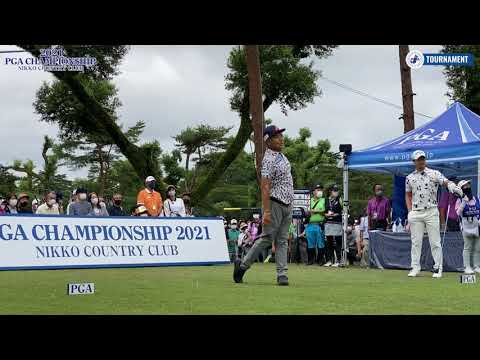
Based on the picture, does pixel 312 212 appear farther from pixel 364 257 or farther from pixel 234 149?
pixel 234 149

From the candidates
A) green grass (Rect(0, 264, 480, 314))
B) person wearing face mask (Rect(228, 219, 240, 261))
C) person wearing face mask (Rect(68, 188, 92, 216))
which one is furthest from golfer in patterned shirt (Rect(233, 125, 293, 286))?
person wearing face mask (Rect(228, 219, 240, 261))

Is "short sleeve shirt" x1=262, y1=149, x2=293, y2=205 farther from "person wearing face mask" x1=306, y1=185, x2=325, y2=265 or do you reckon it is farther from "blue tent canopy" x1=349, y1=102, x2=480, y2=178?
"person wearing face mask" x1=306, y1=185, x2=325, y2=265

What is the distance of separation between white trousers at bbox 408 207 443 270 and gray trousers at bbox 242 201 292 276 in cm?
315

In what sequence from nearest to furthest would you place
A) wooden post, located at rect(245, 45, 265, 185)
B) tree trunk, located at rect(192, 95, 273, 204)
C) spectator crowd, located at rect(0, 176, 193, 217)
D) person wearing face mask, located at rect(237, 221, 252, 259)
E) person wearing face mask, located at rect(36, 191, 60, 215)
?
1. spectator crowd, located at rect(0, 176, 193, 217)
2. person wearing face mask, located at rect(36, 191, 60, 215)
3. person wearing face mask, located at rect(237, 221, 252, 259)
4. wooden post, located at rect(245, 45, 265, 185)
5. tree trunk, located at rect(192, 95, 273, 204)

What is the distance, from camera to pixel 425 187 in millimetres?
12250

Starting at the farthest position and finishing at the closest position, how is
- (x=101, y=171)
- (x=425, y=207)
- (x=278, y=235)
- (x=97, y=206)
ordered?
1. (x=101, y=171)
2. (x=97, y=206)
3. (x=425, y=207)
4. (x=278, y=235)

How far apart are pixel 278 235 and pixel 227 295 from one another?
5.44ft

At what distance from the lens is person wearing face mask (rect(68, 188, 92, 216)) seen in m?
15.7

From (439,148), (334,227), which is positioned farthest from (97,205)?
(439,148)

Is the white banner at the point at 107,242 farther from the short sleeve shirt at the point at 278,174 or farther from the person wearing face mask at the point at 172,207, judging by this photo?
the short sleeve shirt at the point at 278,174

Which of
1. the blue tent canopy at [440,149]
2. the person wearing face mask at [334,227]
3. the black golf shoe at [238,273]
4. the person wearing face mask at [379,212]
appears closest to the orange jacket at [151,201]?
the blue tent canopy at [440,149]
